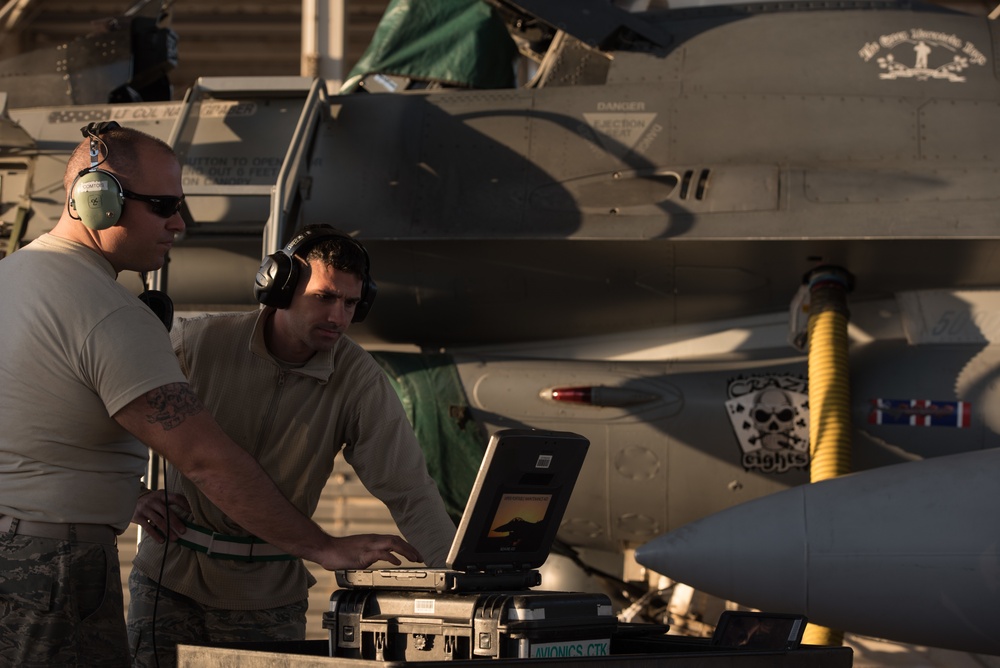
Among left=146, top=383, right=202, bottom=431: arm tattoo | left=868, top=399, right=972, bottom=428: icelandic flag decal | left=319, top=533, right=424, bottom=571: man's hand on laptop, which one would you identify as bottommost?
left=319, top=533, right=424, bottom=571: man's hand on laptop

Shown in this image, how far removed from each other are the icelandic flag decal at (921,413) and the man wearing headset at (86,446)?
4245 millimetres

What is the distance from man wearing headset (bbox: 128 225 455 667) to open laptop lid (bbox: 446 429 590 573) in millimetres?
648

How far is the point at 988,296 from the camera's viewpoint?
6.41 m

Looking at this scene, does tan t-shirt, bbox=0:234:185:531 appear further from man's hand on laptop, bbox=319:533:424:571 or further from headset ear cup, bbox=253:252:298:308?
headset ear cup, bbox=253:252:298:308

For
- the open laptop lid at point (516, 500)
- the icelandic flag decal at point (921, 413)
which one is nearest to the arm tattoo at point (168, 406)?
the open laptop lid at point (516, 500)

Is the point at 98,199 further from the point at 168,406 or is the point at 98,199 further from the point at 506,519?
the point at 506,519

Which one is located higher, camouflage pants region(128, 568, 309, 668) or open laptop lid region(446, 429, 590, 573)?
open laptop lid region(446, 429, 590, 573)

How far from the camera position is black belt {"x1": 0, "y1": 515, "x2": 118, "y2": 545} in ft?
8.45

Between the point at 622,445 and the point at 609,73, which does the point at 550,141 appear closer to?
the point at 609,73

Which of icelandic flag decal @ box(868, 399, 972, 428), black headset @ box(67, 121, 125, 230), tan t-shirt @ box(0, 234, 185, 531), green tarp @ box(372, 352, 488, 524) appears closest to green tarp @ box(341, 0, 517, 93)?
green tarp @ box(372, 352, 488, 524)

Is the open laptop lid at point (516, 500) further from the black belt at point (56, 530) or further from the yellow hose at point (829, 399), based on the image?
the yellow hose at point (829, 399)

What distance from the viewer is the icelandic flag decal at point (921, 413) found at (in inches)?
242

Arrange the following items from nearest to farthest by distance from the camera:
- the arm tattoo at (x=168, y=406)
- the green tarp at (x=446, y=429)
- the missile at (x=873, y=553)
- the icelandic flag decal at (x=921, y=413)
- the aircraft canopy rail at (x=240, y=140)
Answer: the arm tattoo at (x=168, y=406) < the missile at (x=873, y=553) < the icelandic flag decal at (x=921, y=413) < the aircraft canopy rail at (x=240, y=140) < the green tarp at (x=446, y=429)

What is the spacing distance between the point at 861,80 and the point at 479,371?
271 centimetres
